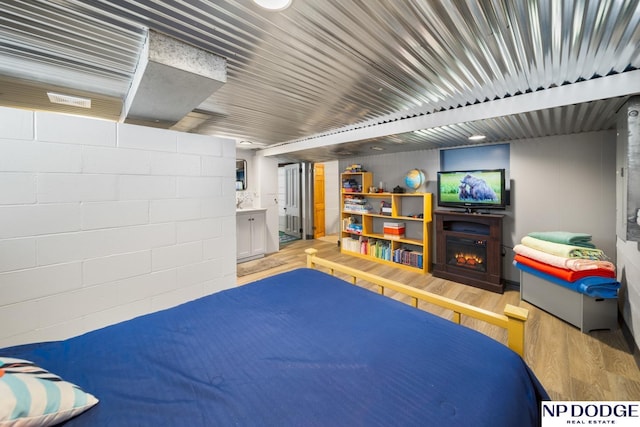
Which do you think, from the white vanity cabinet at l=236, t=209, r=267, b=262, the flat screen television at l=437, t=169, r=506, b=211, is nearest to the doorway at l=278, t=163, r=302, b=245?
the white vanity cabinet at l=236, t=209, r=267, b=262

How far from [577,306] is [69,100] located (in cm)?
513

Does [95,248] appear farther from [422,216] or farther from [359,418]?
[422,216]

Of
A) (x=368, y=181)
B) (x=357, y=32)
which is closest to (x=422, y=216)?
(x=368, y=181)

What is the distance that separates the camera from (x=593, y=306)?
2.42 metres

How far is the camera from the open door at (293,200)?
6926mm

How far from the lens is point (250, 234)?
4.96 meters

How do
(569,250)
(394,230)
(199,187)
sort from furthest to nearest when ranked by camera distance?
(394,230)
(569,250)
(199,187)

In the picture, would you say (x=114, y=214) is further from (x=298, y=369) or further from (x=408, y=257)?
(x=408, y=257)

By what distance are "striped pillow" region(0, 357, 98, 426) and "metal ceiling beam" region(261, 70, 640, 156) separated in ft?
10.5

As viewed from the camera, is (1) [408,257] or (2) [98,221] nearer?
(2) [98,221]

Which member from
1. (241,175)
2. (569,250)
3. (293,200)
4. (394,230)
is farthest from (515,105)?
(293,200)

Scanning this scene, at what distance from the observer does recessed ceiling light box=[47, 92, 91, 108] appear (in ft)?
7.52

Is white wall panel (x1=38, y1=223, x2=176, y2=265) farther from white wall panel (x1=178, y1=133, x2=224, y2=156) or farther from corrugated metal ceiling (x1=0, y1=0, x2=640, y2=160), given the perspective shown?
corrugated metal ceiling (x1=0, y1=0, x2=640, y2=160)

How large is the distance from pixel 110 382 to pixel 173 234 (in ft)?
4.77
